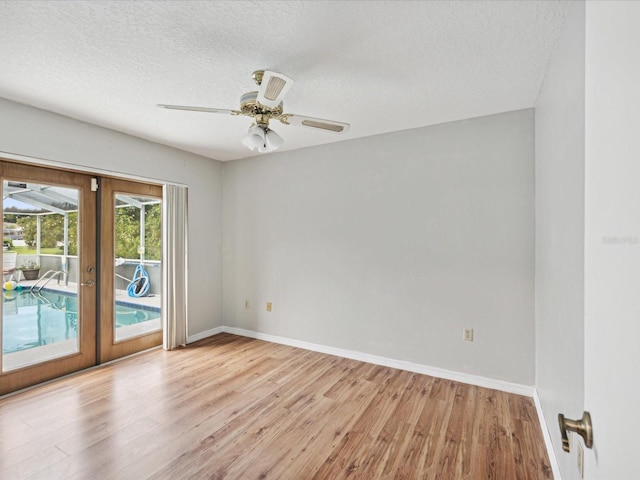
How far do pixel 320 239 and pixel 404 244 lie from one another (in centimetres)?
107

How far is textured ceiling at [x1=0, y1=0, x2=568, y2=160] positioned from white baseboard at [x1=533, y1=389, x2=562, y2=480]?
8.35ft

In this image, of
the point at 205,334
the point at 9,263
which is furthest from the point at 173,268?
the point at 9,263

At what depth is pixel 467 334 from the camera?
10.2 ft

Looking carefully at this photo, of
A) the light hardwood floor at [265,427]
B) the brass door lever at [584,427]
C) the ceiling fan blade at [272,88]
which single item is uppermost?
the ceiling fan blade at [272,88]

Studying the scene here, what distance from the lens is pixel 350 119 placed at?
10.3ft

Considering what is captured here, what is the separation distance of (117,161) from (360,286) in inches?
123

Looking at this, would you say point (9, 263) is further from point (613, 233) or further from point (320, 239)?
point (613, 233)

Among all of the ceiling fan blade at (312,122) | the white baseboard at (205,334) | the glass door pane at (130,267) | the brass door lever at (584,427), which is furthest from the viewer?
the white baseboard at (205,334)

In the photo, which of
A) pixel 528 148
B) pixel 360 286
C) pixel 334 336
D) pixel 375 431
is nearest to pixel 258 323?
pixel 334 336

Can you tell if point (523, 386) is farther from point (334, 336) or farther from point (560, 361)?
point (334, 336)

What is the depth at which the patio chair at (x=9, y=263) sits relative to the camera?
9.06ft

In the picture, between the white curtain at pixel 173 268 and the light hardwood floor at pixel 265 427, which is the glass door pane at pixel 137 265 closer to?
the white curtain at pixel 173 268

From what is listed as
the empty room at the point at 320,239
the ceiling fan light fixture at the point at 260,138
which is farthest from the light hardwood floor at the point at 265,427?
the ceiling fan light fixture at the point at 260,138

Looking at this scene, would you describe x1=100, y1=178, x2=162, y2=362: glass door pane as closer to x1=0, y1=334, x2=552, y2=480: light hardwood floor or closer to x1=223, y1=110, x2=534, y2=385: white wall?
x1=0, y1=334, x2=552, y2=480: light hardwood floor
